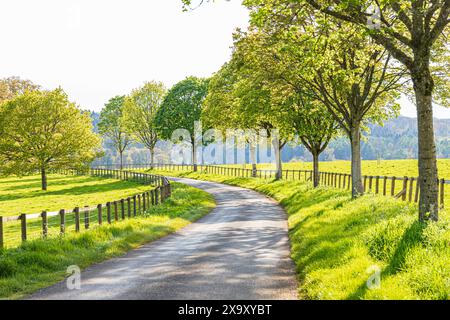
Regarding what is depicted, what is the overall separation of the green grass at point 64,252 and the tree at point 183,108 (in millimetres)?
49785

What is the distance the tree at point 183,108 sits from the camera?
2766 inches

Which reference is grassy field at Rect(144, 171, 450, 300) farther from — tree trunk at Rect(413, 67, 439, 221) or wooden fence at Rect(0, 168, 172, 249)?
wooden fence at Rect(0, 168, 172, 249)

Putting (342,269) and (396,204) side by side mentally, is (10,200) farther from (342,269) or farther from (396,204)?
(342,269)

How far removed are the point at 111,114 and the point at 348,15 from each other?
84.8m

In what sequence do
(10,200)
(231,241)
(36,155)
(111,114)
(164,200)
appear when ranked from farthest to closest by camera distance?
(111,114) < (36,155) < (10,200) < (164,200) < (231,241)

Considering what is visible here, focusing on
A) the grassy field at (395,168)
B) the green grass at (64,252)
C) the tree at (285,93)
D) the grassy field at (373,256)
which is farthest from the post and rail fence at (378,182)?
the green grass at (64,252)

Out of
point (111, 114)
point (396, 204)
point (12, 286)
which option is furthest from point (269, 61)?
point (111, 114)

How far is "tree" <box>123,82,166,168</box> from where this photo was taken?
82062 millimetres

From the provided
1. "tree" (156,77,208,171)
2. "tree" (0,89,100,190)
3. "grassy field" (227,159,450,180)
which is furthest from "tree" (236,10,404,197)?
"tree" (156,77,208,171)

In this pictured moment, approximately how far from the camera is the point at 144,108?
3248 inches

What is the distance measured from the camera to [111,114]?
92688 millimetres

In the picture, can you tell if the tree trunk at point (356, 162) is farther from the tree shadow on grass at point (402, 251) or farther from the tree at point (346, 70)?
the tree shadow on grass at point (402, 251)

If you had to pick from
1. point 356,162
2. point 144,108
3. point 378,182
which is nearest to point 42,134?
point 144,108
